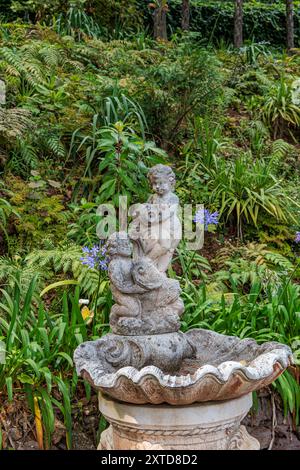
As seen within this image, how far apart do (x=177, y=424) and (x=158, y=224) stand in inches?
40.9

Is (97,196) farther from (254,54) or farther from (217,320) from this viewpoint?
(254,54)

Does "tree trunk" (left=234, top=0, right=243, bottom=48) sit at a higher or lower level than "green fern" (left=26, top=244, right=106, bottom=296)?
higher

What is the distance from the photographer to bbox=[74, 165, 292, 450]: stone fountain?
3.00m

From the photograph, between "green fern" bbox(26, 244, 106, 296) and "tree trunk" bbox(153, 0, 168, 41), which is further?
"tree trunk" bbox(153, 0, 168, 41)

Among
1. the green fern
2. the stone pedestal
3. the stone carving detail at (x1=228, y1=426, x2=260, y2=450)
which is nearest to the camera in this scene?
the stone pedestal

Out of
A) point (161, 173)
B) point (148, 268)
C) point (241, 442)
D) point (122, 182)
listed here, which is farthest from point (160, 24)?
point (241, 442)

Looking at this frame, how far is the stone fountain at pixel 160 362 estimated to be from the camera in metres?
3.00

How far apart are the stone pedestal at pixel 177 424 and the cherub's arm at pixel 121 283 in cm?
55

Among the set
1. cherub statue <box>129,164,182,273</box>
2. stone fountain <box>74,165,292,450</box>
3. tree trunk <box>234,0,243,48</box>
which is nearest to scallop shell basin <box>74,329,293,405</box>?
stone fountain <box>74,165,292,450</box>

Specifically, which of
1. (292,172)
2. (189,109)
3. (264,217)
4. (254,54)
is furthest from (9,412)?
(254,54)

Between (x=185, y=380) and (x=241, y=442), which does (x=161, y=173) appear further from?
(x=241, y=442)

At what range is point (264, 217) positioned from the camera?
6.71 metres

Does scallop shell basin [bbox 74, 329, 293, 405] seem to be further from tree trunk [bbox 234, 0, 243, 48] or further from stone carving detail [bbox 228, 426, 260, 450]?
tree trunk [bbox 234, 0, 243, 48]

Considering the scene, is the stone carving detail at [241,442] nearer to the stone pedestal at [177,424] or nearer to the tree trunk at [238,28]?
the stone pedestal at [177,424]
